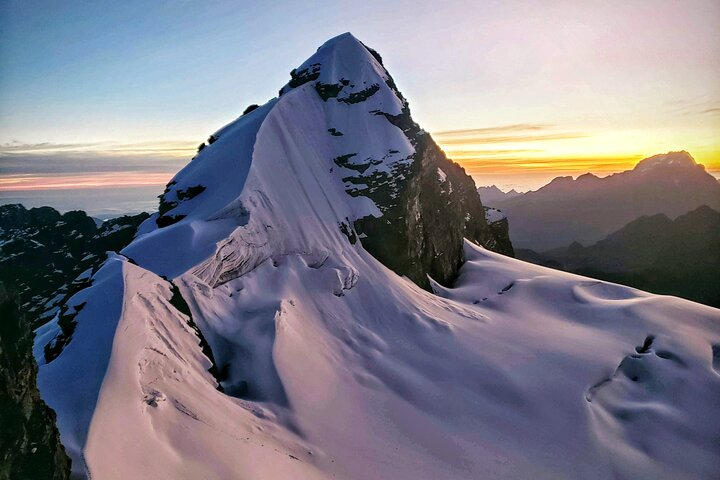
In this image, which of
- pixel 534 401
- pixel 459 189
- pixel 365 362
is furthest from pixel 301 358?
pixel 459 189

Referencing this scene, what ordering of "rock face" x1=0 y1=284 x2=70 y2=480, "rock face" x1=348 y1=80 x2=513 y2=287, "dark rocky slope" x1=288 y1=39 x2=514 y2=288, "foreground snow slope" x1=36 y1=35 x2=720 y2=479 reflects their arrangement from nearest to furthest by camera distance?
"rock face" x1=0 y1=284 x2=70 y2=480, "foreground snow slope" x1=36 y1=35 x2=720 y2=479, "rock face" x1=348 y1=80 x2=513 y2=287, "dark rocky slope" x1=288 y1=39 x2=514 y2=288

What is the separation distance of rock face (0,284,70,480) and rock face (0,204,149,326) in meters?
56.3

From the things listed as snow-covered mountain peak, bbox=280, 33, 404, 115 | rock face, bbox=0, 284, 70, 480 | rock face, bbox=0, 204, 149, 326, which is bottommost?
rock face, bbox=0, 204, 149, 326

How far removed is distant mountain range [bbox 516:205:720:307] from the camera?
14812 centimetres

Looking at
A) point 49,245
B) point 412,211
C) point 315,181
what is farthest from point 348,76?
point 49,245

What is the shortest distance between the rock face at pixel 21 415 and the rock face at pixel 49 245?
185 feet

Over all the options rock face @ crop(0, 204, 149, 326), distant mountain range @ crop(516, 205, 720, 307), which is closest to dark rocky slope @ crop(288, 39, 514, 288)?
rock face @ crop(0, 204, 149, 326)

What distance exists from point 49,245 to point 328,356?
7737cm

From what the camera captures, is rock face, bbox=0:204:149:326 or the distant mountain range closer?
rock face, bbox=0:204:149:326

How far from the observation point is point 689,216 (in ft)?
613

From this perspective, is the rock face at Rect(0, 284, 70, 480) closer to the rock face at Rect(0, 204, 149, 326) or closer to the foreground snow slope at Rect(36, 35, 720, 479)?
the foreground snow slope at Rect(36, 35, 720, 479)

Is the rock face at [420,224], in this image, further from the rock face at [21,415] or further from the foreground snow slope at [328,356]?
the rock face at [21,415]

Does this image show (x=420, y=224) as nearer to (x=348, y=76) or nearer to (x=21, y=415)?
(x=348, y=76)

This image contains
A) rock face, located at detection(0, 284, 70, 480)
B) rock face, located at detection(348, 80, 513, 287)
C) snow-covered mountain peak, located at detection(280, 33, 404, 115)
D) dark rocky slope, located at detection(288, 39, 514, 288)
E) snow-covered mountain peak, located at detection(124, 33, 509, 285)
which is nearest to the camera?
rock face, located at detection(0, 284, 70, 480)
